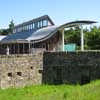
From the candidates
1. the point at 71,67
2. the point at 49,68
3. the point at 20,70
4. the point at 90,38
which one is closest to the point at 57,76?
the point at 49,68

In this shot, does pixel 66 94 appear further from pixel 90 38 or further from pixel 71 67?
pixel 90 38

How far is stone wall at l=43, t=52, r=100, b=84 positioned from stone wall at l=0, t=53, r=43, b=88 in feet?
2.37

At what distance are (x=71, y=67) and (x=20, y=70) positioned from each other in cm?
394

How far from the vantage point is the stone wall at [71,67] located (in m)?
18.0

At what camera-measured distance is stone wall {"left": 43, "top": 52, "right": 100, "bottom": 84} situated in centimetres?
1798

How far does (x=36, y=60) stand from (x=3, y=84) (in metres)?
3.48

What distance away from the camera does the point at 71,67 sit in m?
18.9

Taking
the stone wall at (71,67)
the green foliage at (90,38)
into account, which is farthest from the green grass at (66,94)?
the green foliage at (90,38)

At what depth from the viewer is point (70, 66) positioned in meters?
19.0

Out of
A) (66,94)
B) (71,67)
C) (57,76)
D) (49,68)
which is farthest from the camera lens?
(49,68)

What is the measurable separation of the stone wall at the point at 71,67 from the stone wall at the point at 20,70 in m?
0.72

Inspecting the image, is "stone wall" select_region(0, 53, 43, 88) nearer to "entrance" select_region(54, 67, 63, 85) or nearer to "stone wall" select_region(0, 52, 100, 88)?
"stone wall" select_region(0, 52, 100, 88)

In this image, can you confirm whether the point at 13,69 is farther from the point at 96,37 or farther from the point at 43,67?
the point at 96,37

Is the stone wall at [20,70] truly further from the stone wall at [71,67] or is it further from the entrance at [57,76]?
the entrance at [57,76]
